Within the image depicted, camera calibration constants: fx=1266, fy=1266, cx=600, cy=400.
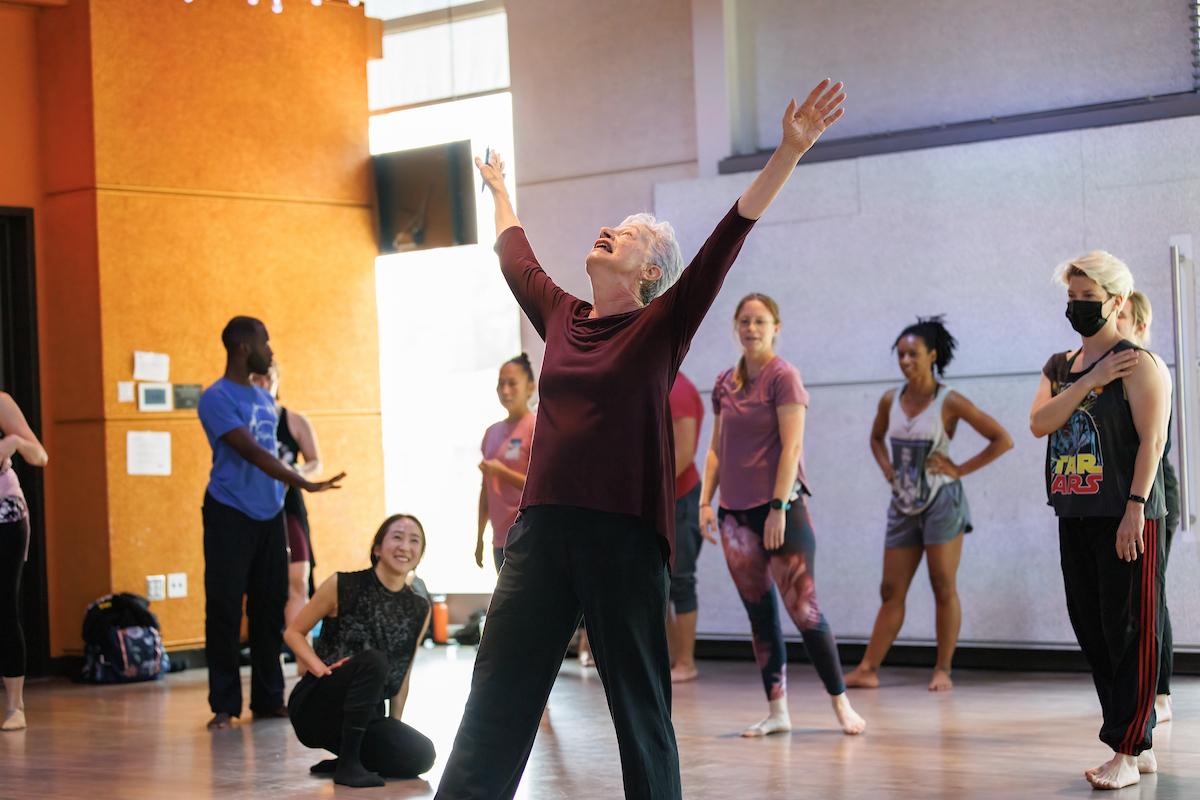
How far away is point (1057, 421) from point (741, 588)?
1.31 m

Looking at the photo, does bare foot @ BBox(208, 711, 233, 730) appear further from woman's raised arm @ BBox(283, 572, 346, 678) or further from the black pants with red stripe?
the black pants with red stripe

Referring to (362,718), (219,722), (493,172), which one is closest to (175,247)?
(219,722)

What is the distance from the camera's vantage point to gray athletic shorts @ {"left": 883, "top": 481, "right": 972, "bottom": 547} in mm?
5656

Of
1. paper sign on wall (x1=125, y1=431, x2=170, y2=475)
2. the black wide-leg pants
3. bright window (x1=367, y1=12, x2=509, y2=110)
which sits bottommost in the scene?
the black wide-leg pants

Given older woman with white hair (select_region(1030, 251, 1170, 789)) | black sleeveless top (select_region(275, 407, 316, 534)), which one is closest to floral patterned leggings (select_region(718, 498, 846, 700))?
older woman with white hair (select_region(1030, 251, 1170, 789))

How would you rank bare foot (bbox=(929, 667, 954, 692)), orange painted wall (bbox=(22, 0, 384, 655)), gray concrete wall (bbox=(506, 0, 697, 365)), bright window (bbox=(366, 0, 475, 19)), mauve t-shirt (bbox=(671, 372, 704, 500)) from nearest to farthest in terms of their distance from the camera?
bare foot (bbox=(929, 667, 954, 692)) < mauve t-shirt (bbox=(671, 372, 704, 500)) < orange painted wall (bbox=(22, 0, 384, 655)) < gray concrete wall (bbox=(506, 0, 697, 365)) < bright window (bbox=(366, 0, 475, 19))

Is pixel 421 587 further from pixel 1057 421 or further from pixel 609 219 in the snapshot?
pixel 609 219

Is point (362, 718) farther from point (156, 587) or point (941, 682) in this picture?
point (156, 587)

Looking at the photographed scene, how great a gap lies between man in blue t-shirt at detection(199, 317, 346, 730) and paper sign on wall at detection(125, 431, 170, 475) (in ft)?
6.07

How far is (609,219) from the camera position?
7121 mm

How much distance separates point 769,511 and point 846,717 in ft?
2.70

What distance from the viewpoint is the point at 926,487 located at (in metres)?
5.68

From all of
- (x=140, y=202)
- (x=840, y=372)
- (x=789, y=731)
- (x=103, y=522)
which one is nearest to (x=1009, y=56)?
(x=840, y=372)

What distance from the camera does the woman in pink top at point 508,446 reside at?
17.5ft
